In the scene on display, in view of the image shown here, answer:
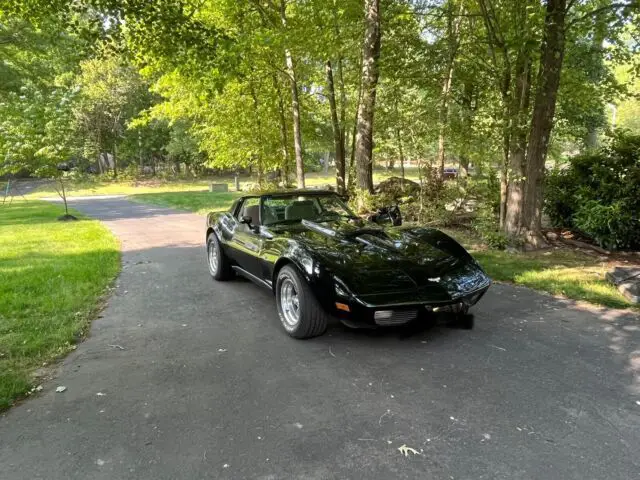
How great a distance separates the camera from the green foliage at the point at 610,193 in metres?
7.32

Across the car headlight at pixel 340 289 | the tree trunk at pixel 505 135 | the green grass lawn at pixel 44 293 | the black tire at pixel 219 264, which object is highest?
the tree trunk at pixel 505 135

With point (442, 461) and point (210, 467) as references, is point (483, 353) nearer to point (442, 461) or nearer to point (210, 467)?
point (442, 461)

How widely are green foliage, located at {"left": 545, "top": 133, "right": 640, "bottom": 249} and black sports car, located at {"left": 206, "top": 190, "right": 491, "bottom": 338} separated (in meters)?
4.39

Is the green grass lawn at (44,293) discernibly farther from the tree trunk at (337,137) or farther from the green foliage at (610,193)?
the green foliage at (610,193)

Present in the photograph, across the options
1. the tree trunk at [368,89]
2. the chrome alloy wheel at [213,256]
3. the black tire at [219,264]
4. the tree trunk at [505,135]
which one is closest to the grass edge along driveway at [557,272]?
the tree trunk at [505,135]

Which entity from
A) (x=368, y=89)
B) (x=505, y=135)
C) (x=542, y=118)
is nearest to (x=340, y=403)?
(x=542, y=118)

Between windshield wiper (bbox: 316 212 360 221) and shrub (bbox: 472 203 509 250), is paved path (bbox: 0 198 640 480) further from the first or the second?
shrub (bbox: 472 203 509 250)

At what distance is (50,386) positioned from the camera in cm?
331

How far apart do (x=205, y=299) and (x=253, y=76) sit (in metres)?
10.4

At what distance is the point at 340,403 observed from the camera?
115 inches

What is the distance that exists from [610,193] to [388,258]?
5.79 m

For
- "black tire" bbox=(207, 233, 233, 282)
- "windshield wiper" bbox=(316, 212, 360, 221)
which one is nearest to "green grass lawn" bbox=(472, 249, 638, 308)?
"windshield wiper" bbox=(316, 212, 360, 221)

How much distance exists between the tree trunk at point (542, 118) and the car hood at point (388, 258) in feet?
10.9

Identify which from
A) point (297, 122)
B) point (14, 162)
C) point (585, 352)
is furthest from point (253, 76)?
point (585, 352)
